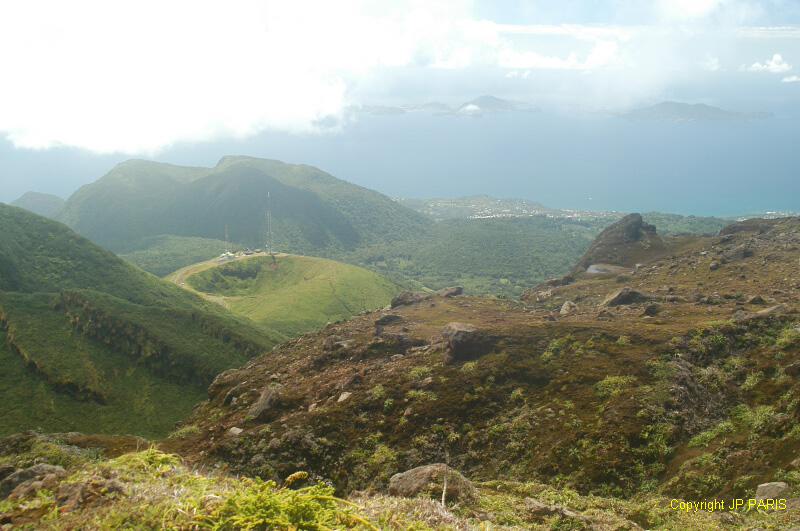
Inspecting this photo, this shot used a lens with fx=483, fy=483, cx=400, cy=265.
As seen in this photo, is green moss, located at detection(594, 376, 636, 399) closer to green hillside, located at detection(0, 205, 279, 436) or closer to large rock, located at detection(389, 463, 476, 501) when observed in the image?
large rock, located at detection(389, 463, 476, 501)

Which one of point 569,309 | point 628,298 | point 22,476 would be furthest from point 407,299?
point 22,476

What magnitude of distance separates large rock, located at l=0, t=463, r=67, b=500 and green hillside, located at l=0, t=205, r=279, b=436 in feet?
207

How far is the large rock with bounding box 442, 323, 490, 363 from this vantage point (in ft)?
99.0

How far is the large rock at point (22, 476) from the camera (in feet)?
31.0

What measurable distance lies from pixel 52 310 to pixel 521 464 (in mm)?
104921

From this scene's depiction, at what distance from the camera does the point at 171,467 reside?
308 inches

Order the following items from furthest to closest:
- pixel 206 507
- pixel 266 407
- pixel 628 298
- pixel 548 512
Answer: pixel 628 298
pixel 266 407
pixel 548 512
pixel 206 507

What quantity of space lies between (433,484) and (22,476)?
8.95m

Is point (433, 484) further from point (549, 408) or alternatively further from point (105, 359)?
point (105, 359)

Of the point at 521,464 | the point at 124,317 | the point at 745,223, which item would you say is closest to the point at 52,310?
the point at 124,317

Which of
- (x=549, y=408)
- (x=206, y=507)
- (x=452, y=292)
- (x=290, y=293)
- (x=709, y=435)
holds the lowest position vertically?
(x=290, y=293)

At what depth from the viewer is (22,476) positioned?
33.1 feet

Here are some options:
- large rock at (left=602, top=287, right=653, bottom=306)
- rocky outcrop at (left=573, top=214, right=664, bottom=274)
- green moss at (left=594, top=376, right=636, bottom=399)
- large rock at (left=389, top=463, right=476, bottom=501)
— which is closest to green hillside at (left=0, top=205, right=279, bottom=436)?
large rock at (left=602, top=287, right=653, bottom=306)

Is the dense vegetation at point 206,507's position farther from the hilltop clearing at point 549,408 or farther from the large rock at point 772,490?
the hilltop clearing at point 549,408
